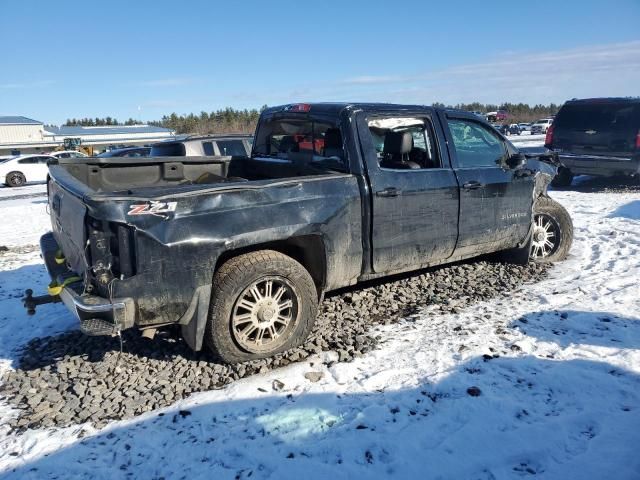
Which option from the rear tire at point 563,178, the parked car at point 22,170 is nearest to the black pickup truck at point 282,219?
the rear tire at point 563,178

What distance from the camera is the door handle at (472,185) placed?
467 centimetres

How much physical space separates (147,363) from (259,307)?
0.99m

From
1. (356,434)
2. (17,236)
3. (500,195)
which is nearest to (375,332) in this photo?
(356,434)

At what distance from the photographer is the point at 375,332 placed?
4156 millimetres

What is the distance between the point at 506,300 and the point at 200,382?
3.06m

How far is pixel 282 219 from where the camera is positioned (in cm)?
353

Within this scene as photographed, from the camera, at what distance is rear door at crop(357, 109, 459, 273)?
4117 mm

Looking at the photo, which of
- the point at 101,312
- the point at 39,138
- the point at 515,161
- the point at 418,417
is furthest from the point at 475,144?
the point at 39,138

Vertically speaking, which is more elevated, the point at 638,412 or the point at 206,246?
the point at 206,246

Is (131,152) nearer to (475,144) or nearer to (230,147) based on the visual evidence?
(230,147)

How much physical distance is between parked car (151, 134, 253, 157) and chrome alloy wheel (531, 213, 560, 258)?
6.30 m

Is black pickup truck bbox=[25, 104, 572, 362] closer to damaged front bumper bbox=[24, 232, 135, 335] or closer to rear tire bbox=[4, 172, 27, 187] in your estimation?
damaged front bumper bbox=[24, 232, 135, 335]

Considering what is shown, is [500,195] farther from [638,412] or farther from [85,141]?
[85,141]

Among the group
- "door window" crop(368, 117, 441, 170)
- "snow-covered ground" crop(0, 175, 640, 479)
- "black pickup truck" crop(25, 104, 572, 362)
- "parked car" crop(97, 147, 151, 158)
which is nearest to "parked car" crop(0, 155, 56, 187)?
"parked car" crop(97, 147, 151, 158)
